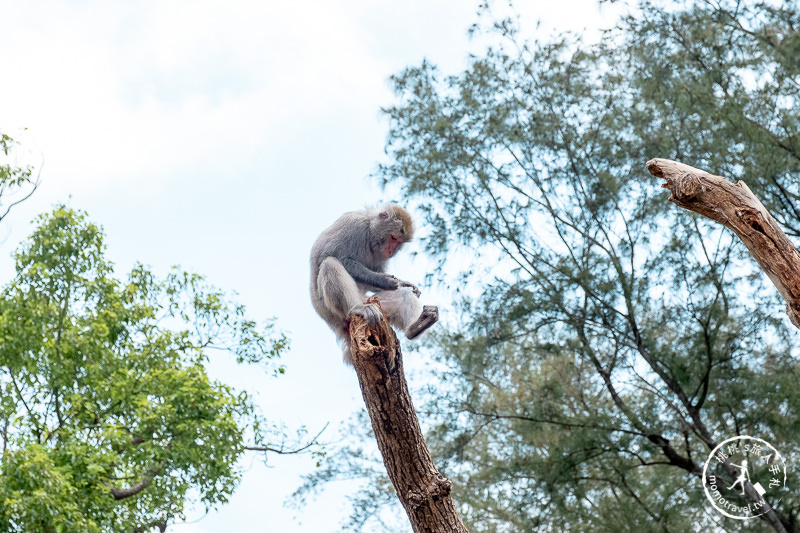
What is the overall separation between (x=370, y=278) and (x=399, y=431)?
4.10ft

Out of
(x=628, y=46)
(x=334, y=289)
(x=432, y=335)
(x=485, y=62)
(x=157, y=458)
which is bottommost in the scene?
(x=334, y=289)

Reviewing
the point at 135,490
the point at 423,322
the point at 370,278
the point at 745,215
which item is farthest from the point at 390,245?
the point at 135,490

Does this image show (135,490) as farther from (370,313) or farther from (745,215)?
(745,215)

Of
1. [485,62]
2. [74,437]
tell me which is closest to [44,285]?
[74,437]

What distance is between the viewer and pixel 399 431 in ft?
11.8

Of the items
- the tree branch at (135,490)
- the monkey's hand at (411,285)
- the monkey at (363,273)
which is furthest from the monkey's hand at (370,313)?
the tree branch at (135,490)

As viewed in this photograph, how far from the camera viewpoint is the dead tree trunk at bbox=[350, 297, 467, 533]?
11.6 feet

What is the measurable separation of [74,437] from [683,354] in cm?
614

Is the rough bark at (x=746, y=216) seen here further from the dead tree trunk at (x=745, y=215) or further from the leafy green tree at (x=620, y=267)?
the leafy green tree at (x=620, y=267)

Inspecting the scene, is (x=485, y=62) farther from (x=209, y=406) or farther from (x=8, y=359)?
(x=8, y=359)

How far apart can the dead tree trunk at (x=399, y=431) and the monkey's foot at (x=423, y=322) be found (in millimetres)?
700

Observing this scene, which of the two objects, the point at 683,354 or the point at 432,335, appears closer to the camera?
the point at 683,354

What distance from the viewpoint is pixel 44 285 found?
381 inches

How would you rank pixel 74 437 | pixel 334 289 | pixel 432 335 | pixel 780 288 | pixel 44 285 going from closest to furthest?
1. pixel 780 288
2. pixel 334 289
3. pixel 74 437
4. pixel 44 285
5. pixel 432 335
